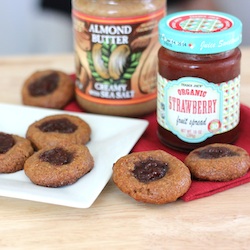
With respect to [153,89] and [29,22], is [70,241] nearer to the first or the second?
[153,89]

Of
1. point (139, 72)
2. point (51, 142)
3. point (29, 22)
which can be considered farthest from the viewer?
point (29, 22)

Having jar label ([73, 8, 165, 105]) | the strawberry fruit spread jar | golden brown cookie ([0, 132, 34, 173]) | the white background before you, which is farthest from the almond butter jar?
the white background

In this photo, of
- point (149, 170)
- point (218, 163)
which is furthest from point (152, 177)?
point (218, 163)

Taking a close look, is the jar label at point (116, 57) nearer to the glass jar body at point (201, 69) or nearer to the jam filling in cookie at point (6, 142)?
the glass jar body at point (201, 69)

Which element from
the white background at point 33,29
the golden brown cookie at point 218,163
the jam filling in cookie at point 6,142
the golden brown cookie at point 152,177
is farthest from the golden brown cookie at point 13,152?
the white background at point 33,29

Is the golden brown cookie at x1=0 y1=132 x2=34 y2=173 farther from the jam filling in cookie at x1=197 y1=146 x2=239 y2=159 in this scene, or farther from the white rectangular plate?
the jam filling in cookie at x1=197 y1=146 x2=239 y2=159

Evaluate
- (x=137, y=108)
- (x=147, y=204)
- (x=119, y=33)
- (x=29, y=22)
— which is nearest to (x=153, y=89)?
(x=137, y=108)
